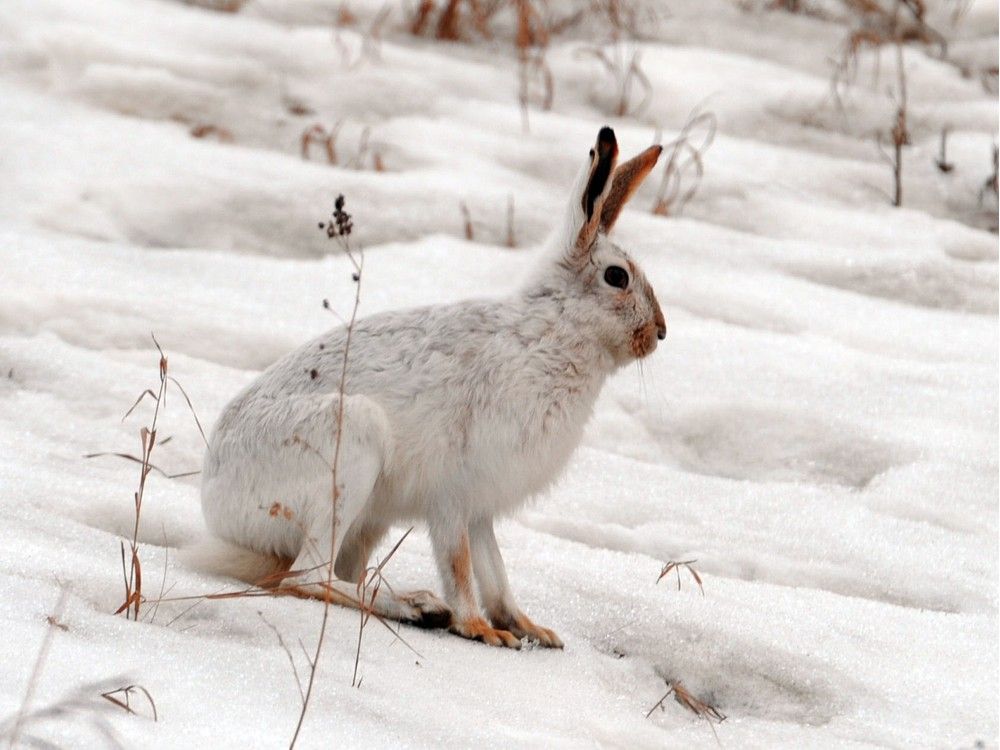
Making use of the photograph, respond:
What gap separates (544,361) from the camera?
3623 millimetres

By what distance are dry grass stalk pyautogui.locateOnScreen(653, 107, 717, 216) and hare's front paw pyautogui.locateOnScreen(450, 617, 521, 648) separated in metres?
3.50

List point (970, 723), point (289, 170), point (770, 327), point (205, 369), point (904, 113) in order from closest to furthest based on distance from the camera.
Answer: point (970, 723) < point (205, 369) < point (770, 327) < point (289, 170) < point (904, 113)

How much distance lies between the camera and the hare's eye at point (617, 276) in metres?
3.76

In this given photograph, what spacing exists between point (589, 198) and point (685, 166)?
346cm

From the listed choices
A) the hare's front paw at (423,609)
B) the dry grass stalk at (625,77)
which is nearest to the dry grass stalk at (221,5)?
the dry grass stalk at (625,77)

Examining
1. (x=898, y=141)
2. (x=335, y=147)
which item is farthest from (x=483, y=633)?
(x=898, y=141)

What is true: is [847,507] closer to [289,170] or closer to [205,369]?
[205,369]

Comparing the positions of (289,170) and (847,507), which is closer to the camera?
(847,507)

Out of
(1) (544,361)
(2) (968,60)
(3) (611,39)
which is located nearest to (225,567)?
(1) (544,361)

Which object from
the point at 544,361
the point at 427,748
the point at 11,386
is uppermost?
the point at 544,361

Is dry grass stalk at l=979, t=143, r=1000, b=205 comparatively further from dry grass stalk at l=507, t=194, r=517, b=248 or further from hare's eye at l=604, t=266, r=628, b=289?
hare's eye at l=604, t=266, r=628, b=289

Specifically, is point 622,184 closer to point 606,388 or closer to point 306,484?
point 306,484

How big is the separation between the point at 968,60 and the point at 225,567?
6254 millimetres

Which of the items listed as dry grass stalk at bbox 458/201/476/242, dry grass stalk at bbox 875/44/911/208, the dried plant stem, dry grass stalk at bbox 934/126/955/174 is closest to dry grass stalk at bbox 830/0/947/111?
dry grass stalk at bbox 875/44/911/208
